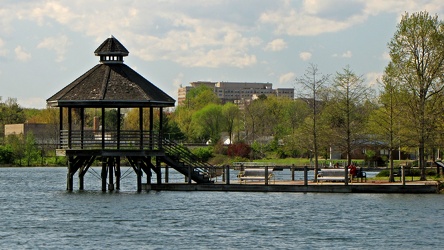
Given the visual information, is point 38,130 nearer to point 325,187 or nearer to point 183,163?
point 183,163

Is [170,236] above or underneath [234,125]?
underneath

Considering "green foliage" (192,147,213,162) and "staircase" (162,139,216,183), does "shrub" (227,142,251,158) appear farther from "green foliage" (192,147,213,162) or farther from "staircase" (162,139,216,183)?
"staircase" (162,139,216,183)

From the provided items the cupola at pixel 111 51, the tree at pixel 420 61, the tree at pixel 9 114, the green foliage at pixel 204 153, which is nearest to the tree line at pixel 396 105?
the tree at pixel 420 61

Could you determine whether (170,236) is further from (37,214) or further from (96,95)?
(96,95)

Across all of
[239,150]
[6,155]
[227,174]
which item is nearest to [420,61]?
[227,174]

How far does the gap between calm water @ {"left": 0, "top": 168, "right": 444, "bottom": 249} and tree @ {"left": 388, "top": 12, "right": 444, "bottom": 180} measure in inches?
426

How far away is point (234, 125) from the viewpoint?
164750 mm

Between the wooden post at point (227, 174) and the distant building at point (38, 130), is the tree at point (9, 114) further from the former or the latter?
the wooden post at point (227, 174)

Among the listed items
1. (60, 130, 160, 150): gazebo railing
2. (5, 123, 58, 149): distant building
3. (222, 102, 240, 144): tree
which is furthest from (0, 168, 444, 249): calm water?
(5, 123, 58, 149): distant building

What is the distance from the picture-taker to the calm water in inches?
1575

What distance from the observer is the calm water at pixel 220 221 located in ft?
131

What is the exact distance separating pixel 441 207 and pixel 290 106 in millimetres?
113393

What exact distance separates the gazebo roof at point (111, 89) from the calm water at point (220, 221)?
554cm

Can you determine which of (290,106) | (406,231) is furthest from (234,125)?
(406,231)
